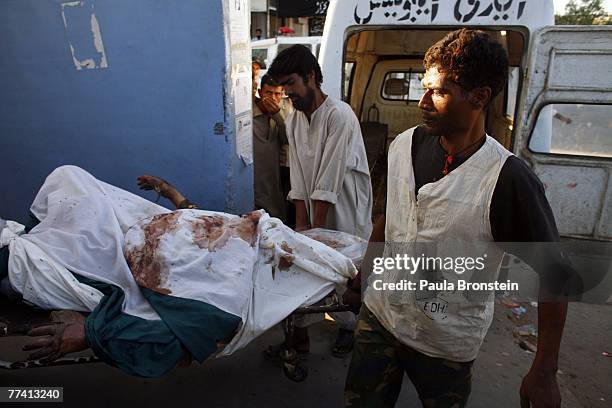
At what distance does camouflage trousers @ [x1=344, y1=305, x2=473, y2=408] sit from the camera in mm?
1576

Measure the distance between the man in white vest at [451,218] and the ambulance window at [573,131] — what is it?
90.8 inches

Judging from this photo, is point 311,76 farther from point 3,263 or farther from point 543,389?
point 543,389

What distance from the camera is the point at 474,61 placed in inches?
52.8

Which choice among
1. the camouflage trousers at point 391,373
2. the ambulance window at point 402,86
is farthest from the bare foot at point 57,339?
the ambulance window at point 402,86

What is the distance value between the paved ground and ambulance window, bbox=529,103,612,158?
1.55 meters

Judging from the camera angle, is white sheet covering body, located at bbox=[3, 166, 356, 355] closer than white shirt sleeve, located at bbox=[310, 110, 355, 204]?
Yes

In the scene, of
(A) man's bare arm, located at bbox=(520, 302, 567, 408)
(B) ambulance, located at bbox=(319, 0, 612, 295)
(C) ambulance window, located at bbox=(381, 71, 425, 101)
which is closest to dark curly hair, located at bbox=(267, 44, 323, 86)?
(B) ambulance, located at bbox=(319, 0, 612, 295)

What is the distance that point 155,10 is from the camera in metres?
3.02

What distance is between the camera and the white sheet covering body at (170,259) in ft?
6.54

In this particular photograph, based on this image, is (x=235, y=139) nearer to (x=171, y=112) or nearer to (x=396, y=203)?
(x=171, y=112)

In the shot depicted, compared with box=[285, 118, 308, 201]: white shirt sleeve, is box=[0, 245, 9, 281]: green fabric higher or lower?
lower

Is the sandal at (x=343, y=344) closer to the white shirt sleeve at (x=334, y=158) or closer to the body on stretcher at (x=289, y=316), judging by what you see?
the body on stretcher at (x=289, y=316)

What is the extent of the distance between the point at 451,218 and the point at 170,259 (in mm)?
1295

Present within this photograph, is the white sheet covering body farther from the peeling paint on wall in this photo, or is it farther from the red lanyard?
the peeling paint on wall
